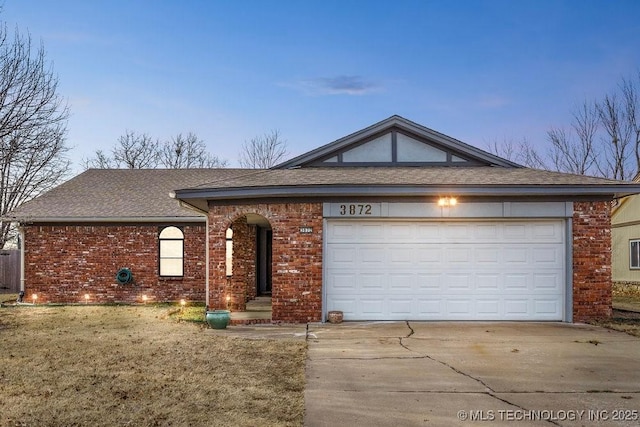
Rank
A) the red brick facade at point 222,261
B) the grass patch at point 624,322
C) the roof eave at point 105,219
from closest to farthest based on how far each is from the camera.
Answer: the grass patch at point 624,322
the red brick facade at point 222,261
the roof eave at point 105,219

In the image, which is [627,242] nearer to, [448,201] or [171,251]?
[448,201]

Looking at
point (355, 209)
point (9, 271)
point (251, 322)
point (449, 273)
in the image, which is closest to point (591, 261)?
point (449, 273)

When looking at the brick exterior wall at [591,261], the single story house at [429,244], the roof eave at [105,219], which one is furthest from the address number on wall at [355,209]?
the roof eave at [105,219]

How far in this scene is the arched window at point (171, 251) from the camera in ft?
61.9

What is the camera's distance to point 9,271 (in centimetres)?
2356

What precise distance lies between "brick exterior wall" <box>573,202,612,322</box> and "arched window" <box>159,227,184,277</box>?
12.2m

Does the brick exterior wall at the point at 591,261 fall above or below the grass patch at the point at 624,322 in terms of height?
above

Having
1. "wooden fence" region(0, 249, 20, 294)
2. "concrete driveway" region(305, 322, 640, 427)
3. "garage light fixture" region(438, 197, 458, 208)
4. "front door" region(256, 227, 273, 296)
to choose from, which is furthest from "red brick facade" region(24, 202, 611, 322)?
"wooden fence" region(0, 249, 20, 294)

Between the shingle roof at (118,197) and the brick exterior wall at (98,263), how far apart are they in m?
0.52

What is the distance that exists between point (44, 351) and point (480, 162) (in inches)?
445

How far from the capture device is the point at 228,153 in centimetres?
4734

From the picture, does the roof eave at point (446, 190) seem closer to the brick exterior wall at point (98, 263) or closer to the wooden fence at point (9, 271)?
the brick exterior wall at point (98, 263)

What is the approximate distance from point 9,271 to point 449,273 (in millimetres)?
19407

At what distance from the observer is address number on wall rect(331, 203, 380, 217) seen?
12766 mm
